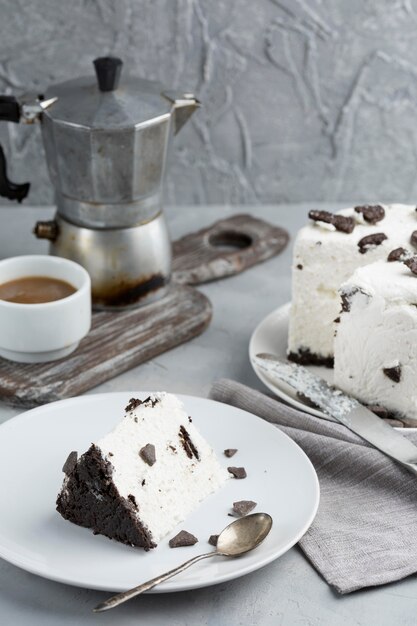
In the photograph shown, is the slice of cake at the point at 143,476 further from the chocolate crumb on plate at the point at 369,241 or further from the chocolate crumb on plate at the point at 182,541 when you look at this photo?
the chocolate crumb on plate at the point at 369,241

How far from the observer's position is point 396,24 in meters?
2.27

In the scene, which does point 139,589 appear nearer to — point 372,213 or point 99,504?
point 99,504

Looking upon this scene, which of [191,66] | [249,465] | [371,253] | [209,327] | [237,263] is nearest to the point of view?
[249,465]

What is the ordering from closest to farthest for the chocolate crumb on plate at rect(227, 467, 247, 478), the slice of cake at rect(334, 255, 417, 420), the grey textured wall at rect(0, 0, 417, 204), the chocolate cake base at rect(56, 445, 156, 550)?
the chocolate cake base at rect(56, 445, 156, 550), the chocolate crumb on plate at rect(227, 467, 247, 478), the slice of cake at rect(334, 255, 417, 420), the grey textured wall at rect(0, 0, 417, 204)

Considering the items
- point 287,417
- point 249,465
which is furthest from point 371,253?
point 249,465

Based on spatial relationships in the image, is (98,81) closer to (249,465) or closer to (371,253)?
(371,253)

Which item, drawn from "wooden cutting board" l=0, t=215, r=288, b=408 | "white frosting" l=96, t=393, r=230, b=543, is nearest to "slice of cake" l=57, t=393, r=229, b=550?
"white frosting" l=96, t=393, r=230, b=543

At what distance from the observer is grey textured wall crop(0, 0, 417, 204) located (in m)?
2.18

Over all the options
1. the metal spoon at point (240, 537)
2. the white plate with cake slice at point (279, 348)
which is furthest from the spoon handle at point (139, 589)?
the white plate with cake slice at point (279, 348)

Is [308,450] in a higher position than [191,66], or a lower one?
lower

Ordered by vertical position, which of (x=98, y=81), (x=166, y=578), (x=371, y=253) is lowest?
(x=166, y=578)

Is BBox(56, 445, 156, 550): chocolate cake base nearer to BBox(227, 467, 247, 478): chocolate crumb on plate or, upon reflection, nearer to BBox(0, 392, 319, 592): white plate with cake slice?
BBox(0, 392, 319, 592): white plate with cake slice

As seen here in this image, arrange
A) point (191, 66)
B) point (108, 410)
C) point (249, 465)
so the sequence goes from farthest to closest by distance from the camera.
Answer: point (191, 66) → point (108, 410) → point (249, 465)

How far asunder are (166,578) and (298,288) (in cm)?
76
